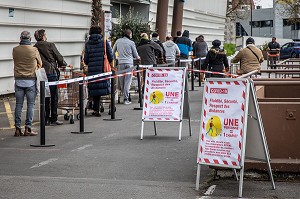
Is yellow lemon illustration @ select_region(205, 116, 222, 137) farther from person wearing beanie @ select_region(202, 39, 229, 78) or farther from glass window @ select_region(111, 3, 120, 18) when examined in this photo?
glass window @ select_region(111, 3, 120, 18)

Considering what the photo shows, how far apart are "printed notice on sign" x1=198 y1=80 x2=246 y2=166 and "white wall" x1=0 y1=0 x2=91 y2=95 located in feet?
41.6

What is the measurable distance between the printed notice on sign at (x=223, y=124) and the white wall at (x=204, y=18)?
28.3 m

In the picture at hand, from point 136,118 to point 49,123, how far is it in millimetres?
2191

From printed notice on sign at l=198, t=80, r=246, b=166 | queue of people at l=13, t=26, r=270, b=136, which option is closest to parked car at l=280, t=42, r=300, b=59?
queue of people at l=13, t=26, r=270, b=136

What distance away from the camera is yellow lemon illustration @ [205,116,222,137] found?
29.6 feet

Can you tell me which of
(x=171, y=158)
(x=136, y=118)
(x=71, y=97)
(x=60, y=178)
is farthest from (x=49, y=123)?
(x=60, y=178)

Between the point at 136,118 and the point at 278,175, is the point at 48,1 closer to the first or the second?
the point at 136,118

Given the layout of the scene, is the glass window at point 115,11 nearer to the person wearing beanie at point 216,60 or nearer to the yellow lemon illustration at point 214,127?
the person wearing beanie at point 216,60

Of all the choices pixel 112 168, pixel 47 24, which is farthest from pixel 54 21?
pixel 112 168

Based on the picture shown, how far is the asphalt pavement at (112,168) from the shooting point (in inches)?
348

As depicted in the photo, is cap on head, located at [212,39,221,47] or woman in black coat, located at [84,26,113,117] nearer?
woman in black coat, located at [84,26,113,117]

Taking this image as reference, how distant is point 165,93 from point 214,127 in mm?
Answer: 4356

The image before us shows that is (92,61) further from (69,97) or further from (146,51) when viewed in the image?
(146,51)

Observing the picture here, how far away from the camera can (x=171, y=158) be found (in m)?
11.3
